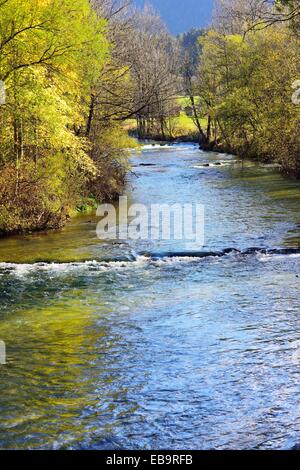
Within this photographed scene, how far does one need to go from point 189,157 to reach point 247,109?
872 cm

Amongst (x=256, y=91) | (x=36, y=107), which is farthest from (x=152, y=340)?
(x=256, y=91)

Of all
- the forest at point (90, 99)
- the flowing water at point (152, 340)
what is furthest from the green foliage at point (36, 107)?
the flowing water at point (152, 340)

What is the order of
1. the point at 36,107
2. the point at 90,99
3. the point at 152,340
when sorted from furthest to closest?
1. the point at 90,99
2. the point at 36,107
3. the point at 152,340

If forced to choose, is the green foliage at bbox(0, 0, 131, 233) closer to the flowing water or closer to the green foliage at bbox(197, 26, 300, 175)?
the flowing water

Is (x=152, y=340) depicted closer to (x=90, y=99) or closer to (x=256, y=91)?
(x=90, y=99)

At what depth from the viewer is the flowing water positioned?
310 inches

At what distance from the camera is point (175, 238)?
20.4 meters

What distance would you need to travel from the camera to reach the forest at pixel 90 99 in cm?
2041

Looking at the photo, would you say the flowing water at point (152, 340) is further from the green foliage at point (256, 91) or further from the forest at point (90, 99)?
the green foliage at point (256, 91)

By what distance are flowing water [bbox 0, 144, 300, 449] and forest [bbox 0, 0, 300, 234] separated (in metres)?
3.05

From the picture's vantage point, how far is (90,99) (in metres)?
30.2

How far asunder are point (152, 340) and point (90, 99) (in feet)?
69.1

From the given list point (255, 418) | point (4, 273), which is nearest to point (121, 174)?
point (4, 273)

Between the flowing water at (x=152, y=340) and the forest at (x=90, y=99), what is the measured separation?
3.05 metres
